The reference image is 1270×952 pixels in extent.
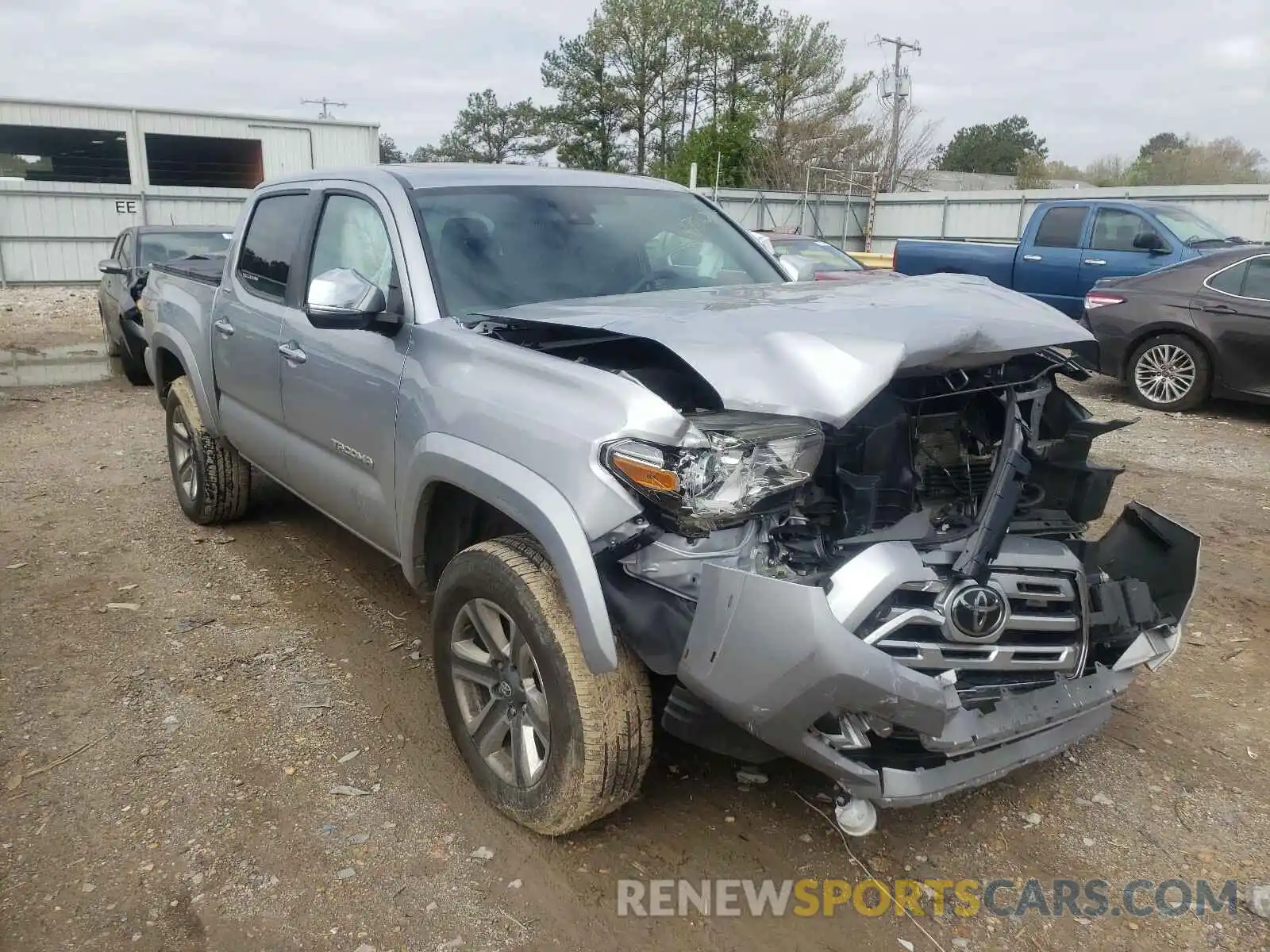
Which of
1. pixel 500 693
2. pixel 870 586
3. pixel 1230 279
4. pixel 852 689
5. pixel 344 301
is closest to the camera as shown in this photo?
pixel 852 689

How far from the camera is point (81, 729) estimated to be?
3.57 meters

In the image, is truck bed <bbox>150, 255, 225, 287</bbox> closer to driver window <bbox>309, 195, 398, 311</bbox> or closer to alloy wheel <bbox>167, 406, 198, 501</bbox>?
alloy wheel <bbox>167, 406, 198, 501</bbox>

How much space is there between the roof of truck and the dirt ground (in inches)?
75.9

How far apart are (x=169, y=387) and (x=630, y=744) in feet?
14.9

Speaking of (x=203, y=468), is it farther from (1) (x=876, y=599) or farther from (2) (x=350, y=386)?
(1) (x=876, y=599)

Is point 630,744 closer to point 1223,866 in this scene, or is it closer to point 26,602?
point 1223,866

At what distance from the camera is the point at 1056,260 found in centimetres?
1209

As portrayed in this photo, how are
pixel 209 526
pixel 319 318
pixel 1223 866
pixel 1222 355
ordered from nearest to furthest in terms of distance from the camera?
pixel 1223 866
pixel 319 318
pixel 209 526
pixel 1222 355

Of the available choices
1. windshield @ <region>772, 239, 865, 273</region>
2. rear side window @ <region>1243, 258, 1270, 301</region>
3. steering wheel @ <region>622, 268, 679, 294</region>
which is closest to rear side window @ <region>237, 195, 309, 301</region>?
steering wheel @ <region>622, 268, 679, 294</region>

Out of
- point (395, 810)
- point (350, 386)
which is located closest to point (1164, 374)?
point (350, 386)

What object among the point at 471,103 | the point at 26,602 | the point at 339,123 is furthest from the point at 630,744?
the point at 471,103

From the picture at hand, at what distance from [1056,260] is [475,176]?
10.1 metres

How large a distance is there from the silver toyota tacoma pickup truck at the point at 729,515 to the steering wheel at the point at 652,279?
0.15 ft

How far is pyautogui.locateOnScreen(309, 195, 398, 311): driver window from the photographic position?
3.71 m
